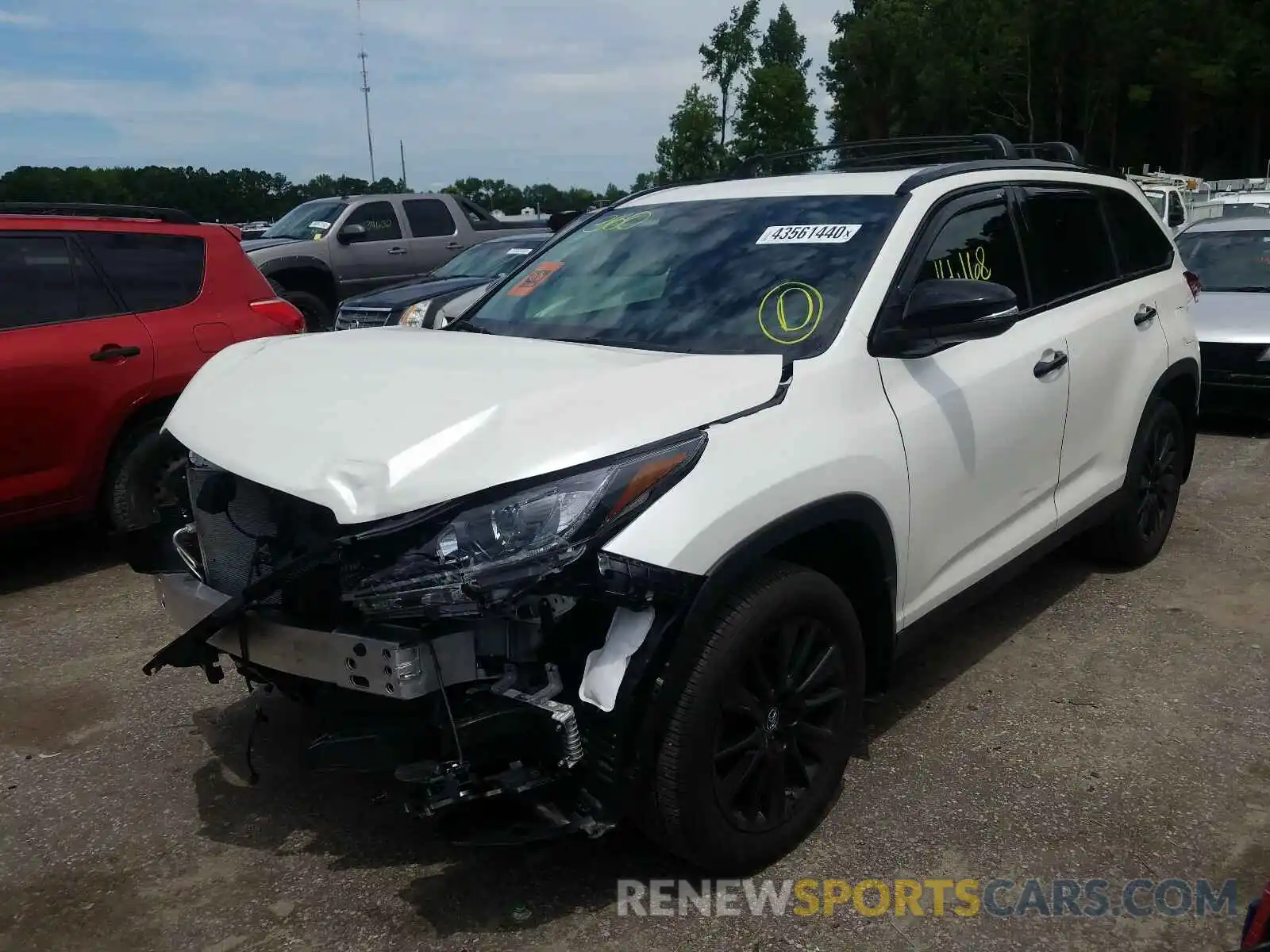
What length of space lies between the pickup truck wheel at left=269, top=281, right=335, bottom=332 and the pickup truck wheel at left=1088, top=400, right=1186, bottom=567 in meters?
10.2

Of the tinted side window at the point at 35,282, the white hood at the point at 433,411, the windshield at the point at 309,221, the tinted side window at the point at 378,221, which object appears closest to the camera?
the white hood at the point at 433,411

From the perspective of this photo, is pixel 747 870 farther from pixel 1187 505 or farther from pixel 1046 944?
pixel 1187 505

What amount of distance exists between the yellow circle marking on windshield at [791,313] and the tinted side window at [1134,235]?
2.16 m

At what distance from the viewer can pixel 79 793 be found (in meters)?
3.42

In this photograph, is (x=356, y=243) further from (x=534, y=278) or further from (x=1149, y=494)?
(x=1149, y=494)

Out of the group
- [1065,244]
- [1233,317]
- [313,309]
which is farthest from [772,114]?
[1065,244]

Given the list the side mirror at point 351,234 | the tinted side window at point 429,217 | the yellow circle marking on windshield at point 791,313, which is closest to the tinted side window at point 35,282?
the yellow circle marking on windshield at point 791,313

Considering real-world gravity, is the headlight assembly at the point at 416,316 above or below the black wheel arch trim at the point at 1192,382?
above

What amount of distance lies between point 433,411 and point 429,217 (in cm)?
1319

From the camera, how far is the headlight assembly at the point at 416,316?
31.3 feet

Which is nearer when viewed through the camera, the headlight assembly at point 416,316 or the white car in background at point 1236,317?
the white car in background at point 1236,317

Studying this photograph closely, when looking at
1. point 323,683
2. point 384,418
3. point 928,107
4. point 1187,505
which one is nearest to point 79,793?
point 323,683

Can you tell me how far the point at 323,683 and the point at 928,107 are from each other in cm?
5135

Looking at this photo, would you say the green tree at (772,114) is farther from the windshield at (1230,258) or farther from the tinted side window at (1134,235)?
the tinted side window at (1134,235)
